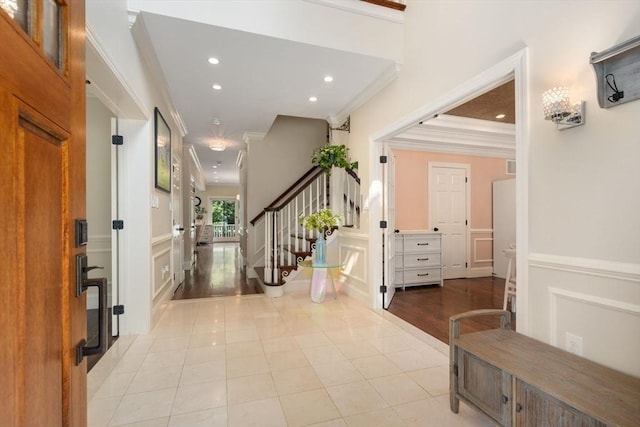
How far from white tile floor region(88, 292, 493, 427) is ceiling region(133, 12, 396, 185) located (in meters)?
2.79

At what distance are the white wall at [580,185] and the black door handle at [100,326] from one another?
7.11 feet

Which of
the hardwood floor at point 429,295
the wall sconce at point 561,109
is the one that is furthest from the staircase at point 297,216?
the wall sconce at point 561,109

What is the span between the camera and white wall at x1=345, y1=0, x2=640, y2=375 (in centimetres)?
146

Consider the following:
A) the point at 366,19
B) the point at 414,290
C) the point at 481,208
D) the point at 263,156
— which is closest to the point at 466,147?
the point at 481,208

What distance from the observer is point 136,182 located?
9.98 feet

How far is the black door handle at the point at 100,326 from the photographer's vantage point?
94 centimetres

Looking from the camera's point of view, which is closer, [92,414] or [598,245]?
[598,245]

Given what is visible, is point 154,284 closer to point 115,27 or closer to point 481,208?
point 115,27

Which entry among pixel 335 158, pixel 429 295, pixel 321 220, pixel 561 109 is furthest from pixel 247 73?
pixel 429 295

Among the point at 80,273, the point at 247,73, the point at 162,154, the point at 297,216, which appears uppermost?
the point at 247,73

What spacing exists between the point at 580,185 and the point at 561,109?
42cm

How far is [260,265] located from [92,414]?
13.7 ft

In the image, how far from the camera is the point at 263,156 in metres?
6.09

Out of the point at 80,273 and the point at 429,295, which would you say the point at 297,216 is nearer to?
the point at 429,295
